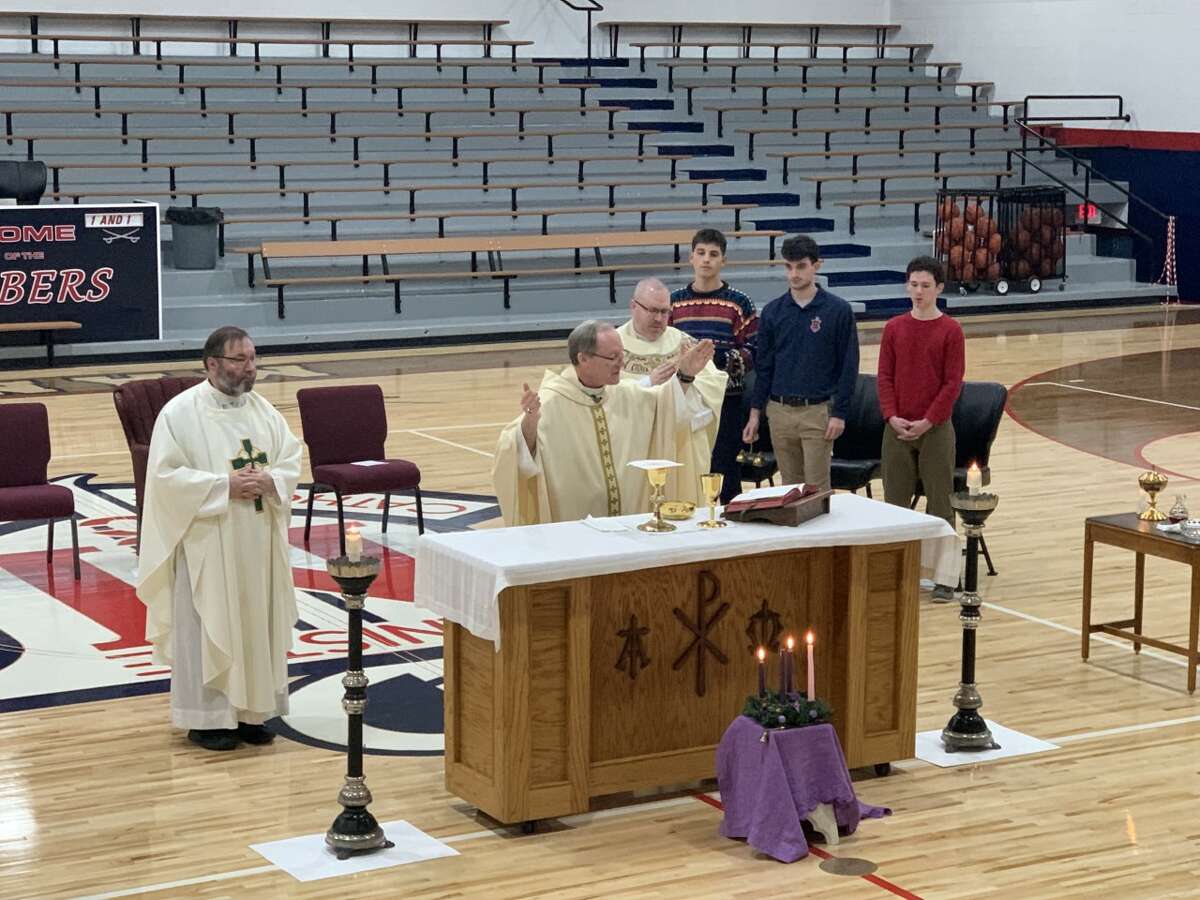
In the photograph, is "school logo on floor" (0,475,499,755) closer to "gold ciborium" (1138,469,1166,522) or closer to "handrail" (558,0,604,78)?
"gold ciborium" (1138,469,1166,522)


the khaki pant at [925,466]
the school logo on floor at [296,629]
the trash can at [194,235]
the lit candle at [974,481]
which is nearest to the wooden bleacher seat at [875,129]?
the trash can at [194,235]

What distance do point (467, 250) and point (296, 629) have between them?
12.5m

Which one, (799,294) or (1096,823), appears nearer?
(1096,823)

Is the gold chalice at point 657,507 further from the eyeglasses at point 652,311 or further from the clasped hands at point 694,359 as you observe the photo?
the eyeglasses at point 652,311

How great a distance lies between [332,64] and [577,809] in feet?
66.9

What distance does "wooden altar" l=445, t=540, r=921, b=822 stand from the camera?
6465mm

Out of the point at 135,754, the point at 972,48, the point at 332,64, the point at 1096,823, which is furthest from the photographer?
the point at 972,48

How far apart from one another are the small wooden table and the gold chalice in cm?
253

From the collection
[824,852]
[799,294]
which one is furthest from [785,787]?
[799,294]

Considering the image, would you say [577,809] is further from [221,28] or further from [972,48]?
[972,48]

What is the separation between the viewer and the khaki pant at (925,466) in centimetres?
988

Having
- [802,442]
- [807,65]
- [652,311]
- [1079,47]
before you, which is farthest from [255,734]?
[807,65]

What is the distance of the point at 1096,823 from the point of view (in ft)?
21.7

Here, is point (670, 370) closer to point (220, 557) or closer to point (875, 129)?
point (220, 557)
